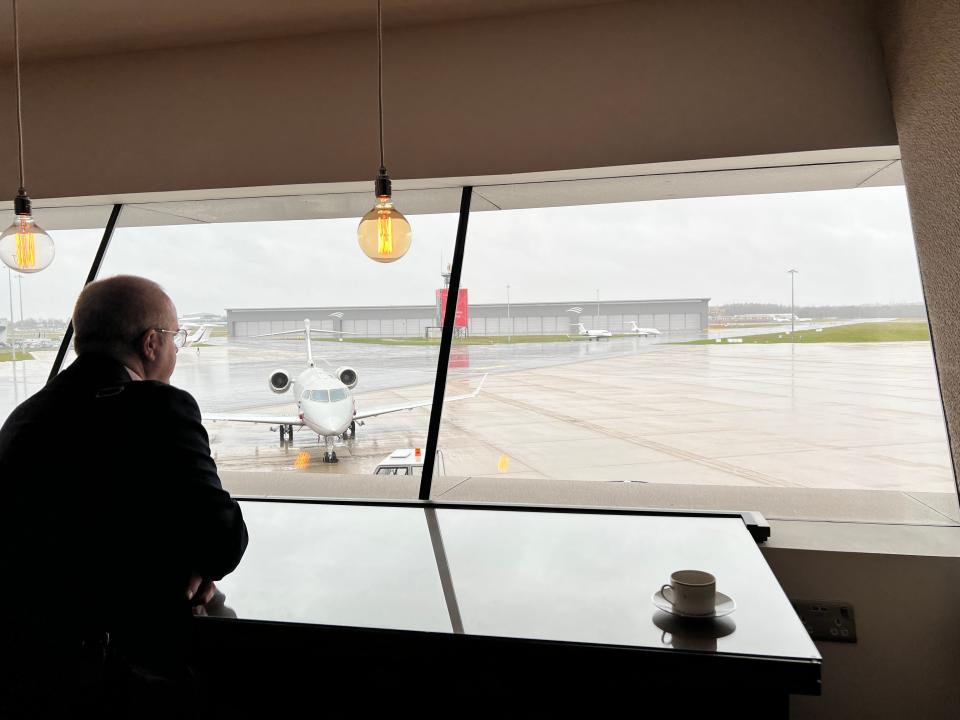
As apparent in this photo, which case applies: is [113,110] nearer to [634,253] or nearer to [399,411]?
[399,411]

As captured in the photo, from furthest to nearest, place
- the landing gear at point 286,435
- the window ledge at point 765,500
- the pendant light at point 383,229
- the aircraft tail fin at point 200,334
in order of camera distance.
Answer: the aircraft tail fin at point 200,334 < the landing gear at point 286,435 < the window ledge at point 765,500 < the pendant light at point 383,229

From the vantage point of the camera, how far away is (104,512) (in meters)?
1.31

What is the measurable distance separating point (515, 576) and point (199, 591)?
0.71 metres

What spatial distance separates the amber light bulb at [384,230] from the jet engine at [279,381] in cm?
221

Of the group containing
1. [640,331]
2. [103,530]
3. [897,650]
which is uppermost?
[640,331]

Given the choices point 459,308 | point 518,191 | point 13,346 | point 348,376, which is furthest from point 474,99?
point 13,346

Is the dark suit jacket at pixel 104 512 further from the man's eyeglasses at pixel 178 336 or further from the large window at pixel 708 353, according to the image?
the large window at pixel 708 353

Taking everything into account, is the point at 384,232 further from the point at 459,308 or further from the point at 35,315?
the point at 35,315

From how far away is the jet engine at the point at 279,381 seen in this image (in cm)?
413

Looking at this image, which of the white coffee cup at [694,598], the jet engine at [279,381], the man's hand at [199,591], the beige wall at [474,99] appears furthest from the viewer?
the jet engine at [279,381]

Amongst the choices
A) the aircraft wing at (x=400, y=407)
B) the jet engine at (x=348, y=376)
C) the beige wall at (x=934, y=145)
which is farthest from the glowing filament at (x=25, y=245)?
the beige wall at (x=934, y=145)

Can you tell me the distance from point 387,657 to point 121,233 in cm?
301

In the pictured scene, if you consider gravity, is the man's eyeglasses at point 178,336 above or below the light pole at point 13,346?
below

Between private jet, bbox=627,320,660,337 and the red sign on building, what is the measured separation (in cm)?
80
